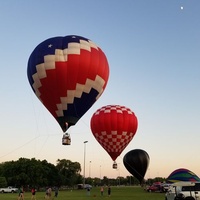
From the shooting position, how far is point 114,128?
36250mm

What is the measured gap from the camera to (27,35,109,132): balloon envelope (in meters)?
24.0

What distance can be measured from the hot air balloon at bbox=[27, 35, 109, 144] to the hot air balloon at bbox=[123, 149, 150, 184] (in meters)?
19.5

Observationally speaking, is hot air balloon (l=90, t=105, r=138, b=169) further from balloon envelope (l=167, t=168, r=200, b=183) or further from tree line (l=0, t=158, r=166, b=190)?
tree line (l=0, t=158, r=166, b=190)

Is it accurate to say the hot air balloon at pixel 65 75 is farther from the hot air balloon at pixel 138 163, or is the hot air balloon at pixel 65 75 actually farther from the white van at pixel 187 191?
the hot air balloon at pixel 138 163

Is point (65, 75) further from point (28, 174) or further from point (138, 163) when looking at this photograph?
point (28, 174)

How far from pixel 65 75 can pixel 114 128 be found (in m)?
14.0

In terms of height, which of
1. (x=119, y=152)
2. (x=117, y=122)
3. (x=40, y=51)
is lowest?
(x=119, y=152)

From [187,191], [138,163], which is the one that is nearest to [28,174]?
[138,163]

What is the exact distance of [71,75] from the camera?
945 inches

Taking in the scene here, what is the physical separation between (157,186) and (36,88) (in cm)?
3765

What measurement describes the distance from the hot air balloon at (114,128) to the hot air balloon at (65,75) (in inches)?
451

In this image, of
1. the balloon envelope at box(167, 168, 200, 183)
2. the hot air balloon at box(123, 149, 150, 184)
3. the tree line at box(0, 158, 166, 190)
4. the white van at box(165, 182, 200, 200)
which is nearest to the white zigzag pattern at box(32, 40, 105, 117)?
the white van at box(165, 182, 200, 200)

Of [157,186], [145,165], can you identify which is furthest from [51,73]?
[157,186]

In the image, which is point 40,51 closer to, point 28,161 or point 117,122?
point 117,122
